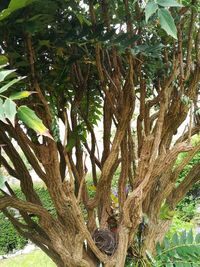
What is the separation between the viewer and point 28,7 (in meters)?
0.79

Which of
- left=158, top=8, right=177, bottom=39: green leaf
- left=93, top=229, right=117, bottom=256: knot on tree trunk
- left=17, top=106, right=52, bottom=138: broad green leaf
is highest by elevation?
left=158, top=8, right=177, bottom=39: green leaf

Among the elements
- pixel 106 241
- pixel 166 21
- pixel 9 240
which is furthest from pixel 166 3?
pixel 9 240

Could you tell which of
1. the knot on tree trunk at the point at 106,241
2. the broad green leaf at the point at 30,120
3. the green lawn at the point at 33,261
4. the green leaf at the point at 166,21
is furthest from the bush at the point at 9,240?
the green leaf at the point at 166,21

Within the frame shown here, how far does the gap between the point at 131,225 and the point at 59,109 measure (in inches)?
17.6

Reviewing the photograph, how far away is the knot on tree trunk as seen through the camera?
1247 millimetres

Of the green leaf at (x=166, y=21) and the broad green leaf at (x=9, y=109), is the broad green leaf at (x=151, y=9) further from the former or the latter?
the broad green leaf at (x=9, y=109)

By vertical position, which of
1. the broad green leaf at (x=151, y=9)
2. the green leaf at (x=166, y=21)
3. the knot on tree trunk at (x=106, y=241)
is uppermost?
the broad green leaf at (x=151, y=9)

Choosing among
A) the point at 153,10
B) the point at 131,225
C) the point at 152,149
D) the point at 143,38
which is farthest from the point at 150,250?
the point at 153,10

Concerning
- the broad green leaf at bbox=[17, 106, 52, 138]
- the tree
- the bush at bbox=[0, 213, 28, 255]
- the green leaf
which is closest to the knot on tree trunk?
the tree

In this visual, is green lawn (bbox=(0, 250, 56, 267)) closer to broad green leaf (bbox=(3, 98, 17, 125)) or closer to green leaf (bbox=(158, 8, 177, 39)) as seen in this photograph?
broad green leaf (bbox=(3, 98, 17, 125))

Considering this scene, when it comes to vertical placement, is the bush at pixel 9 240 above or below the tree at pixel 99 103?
below

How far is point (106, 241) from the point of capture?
49.3 inches

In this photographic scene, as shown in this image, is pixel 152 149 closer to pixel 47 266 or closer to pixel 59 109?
pixel 59 109

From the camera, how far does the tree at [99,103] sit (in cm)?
93
